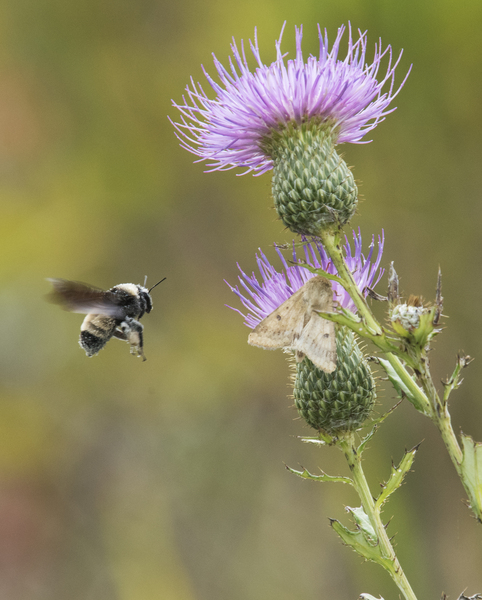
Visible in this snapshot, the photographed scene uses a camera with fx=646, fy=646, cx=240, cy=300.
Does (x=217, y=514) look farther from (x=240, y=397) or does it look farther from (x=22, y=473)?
(x=22, y=473)

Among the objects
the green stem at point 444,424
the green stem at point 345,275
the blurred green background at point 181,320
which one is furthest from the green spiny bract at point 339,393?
the blurred green background at point 181,320

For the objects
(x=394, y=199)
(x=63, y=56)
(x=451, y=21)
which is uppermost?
(x=63, y=56)

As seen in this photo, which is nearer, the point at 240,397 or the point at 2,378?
the point at 2,378

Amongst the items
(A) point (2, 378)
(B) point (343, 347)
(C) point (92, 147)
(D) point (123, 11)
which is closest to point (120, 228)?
(C) point (92, 147)

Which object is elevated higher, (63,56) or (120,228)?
(63,56)

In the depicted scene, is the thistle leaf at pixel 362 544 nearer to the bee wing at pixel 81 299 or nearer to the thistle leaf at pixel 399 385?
the thistle leaf at pixel 399 385

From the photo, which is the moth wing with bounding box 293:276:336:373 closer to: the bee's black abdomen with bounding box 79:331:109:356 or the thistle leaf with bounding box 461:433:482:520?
the thistle leaf with bounding box 461:433:482:520
